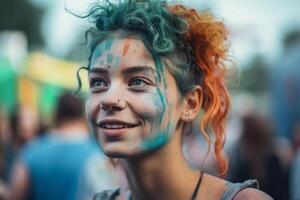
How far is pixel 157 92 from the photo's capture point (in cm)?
250

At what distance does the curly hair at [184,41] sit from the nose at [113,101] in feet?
0.58

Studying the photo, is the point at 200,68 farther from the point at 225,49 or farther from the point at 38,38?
the point at 38,38

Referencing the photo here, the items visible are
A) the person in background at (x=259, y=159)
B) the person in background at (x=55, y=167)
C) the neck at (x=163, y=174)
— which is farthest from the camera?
the person in background at (x=259, y=159)

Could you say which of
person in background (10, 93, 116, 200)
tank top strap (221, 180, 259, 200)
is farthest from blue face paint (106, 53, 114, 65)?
person in background (10, 93, 116, 200)

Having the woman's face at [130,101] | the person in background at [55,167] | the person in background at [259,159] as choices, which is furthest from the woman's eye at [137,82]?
the person in background at [259,159]

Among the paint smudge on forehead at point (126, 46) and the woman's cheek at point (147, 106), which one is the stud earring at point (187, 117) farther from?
the paint smudge on forehead at point (126, 46)

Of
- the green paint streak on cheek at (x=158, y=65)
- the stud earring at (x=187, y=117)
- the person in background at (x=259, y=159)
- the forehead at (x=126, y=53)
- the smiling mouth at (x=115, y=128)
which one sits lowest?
the person in background at (x=259, y=159)

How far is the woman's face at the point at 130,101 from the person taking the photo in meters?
2.44

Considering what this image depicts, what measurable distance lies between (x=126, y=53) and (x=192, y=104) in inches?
12.4

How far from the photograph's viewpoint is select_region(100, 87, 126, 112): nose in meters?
2.43

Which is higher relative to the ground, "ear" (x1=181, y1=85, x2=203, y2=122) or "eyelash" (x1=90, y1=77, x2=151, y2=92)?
"eyelash" (x1=90, y1=77, x2=151, y2=92)

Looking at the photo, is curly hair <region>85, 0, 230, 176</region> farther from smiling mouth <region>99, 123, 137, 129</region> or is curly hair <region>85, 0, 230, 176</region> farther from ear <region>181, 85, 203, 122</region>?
smiling mouth <region>99, 123, 137, 129</region>

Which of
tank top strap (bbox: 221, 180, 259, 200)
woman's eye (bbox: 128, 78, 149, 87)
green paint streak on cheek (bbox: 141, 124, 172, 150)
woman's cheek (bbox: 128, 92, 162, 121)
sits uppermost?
woman's eye (bbox: 128, 78, 149, 87)

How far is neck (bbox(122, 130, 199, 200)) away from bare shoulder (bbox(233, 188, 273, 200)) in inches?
8.1
